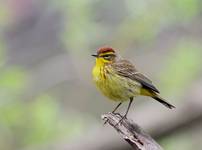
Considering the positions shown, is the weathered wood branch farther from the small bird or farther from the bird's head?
the bird's head

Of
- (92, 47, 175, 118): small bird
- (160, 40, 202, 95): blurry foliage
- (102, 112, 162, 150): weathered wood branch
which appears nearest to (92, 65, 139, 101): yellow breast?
(92, 47, 175, 118): small bird

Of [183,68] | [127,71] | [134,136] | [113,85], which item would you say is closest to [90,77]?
[183,68]

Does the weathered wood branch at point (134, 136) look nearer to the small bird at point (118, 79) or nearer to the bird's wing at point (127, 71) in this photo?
the small bird at point (118, 79)

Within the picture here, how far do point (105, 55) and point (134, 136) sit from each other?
4.53ft

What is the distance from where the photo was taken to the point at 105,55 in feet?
24.8

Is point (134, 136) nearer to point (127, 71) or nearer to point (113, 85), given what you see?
point (113, 85)

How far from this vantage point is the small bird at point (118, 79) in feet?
24.2

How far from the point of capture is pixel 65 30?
32.9 feet

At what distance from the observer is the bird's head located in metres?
7.46

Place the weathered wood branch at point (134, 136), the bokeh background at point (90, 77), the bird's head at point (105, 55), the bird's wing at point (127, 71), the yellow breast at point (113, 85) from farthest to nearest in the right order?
1. the bokeh background at point (90, 77)
2. the bird's wing at point (127, 71)
3. the bird's head at point (105, 55)
4. the yellow breast at point (113, 85)
5. the weathered wood branch at point (134, 136)

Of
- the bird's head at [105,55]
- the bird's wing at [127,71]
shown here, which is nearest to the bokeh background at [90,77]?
the bird's wing at [127,71]

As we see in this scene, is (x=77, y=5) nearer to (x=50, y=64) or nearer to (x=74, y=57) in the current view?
(x=74, y=57)

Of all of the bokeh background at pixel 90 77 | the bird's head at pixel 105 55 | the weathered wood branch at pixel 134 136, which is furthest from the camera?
the bokeh background at pixel 90 77

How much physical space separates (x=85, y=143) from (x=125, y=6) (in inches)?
80.4
